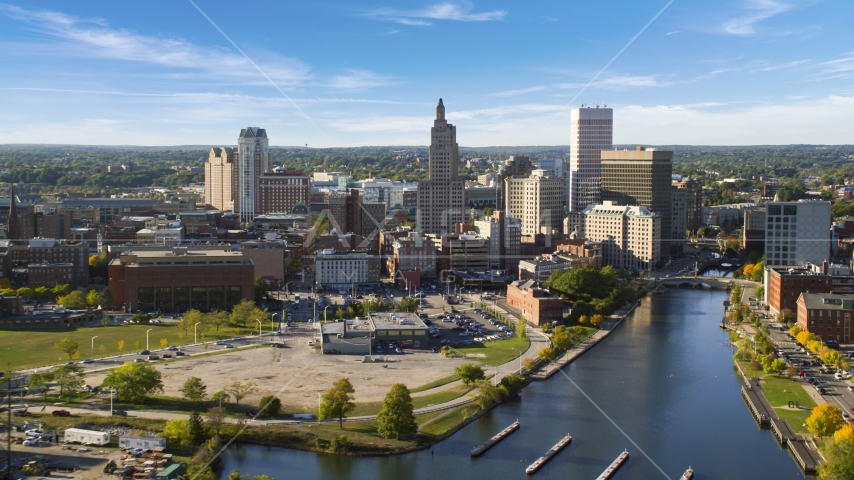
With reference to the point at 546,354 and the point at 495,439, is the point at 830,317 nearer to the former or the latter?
the point at 546,354

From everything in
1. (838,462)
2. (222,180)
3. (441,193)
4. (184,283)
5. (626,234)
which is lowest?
(838,462)

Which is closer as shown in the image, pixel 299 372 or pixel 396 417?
pixel 396 417

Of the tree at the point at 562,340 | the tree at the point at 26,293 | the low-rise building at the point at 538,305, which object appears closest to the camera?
the tree at the point at 562,340

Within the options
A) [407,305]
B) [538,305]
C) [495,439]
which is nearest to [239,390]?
[495,439]

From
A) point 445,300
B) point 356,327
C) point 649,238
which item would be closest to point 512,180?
point 649,238

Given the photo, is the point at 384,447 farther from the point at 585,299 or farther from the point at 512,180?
the point at 512,180

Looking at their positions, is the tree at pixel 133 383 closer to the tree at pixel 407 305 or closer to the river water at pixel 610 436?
the river water at pixel 610 436

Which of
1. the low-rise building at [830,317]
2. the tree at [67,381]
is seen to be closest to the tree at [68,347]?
the tree at [67,381]
